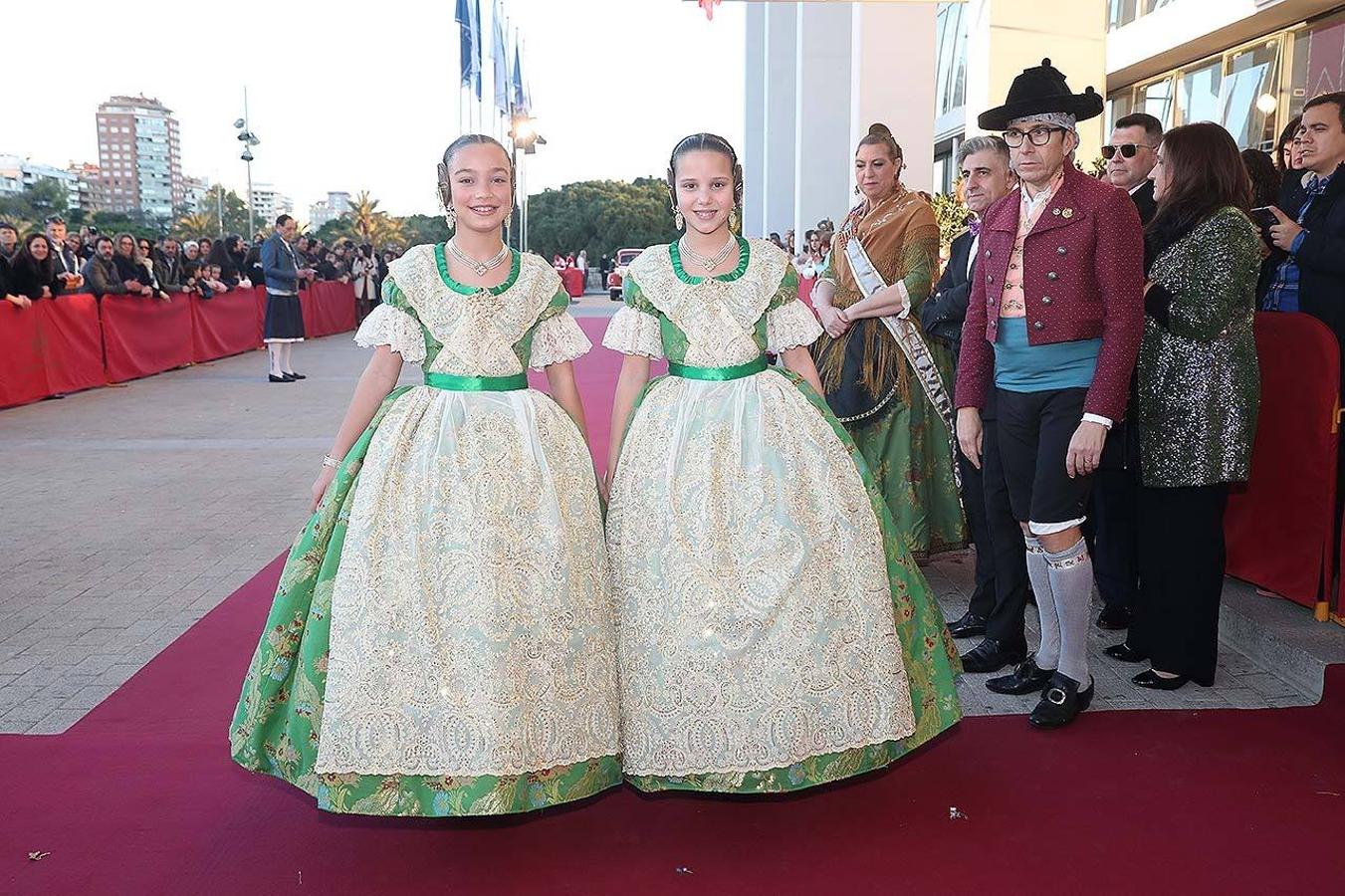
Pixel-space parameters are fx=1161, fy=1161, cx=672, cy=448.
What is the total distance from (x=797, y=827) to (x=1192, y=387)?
182 centimetres

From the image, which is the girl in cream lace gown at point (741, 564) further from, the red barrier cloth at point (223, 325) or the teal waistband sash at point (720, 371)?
the red barrier cloth at point (223, 325)

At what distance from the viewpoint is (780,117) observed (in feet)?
78.7

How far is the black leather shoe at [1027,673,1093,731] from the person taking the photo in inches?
131

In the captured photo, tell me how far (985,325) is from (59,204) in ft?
164

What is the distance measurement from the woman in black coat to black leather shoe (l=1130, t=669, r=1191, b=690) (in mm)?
9924

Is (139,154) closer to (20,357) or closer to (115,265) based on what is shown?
(115,265)

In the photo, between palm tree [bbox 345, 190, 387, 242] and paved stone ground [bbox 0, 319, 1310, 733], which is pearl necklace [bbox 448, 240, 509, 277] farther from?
palm tree [bbox 345, 190, 387, 242]

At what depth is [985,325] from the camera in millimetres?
3432

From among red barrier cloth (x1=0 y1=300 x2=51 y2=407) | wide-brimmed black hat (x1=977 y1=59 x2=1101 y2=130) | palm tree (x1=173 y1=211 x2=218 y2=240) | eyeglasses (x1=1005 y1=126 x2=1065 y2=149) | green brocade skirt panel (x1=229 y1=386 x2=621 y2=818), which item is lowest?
green brocade skirt panel (x1=229 y1=386 x2=621 y2=818)

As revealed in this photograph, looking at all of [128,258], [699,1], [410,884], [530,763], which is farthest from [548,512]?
[699,1]

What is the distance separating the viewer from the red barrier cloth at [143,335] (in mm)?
12008

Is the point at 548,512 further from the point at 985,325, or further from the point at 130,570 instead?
the point at 130,570

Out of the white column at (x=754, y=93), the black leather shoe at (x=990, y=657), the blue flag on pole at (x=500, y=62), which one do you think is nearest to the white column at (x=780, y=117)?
the white column at (x=754, y=93)

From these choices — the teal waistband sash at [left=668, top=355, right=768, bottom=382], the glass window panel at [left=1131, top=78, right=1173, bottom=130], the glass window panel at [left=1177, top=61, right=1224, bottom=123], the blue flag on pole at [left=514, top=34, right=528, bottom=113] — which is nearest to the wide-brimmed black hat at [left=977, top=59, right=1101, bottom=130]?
the teal waistband sash at [left=668, top=355, right=768, bottom=382]
